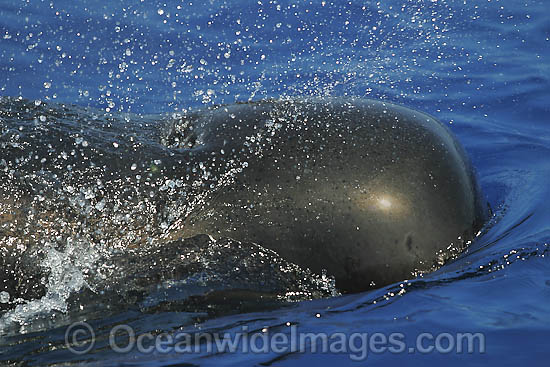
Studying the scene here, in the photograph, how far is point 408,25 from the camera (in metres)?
8.32

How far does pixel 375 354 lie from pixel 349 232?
0.59 metres

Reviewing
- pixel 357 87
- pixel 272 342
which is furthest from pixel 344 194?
pixel 357 87

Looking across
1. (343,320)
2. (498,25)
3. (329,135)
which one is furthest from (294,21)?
(343,320)

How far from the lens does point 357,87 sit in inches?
276

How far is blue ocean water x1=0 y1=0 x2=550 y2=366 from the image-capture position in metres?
3.20

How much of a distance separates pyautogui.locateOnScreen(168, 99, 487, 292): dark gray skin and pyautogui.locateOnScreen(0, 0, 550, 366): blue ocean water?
0.16 metres

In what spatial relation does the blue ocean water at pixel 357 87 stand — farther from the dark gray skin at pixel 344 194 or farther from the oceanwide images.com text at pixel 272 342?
the dark gray skin at pixel 344 194

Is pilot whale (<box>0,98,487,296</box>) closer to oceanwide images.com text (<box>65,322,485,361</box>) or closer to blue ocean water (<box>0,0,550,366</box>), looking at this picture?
blue ocean water (<box>0,0,550,366</box>)

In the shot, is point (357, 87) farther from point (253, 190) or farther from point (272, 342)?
point (272, 342)

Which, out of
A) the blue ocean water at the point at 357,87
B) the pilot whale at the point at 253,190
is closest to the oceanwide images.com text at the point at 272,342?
the blue ocean water at the point at 357,87

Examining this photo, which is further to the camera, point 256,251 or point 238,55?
point 238,55

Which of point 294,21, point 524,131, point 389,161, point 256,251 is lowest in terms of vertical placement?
point 256,251

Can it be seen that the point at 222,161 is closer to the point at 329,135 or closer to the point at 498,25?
the point at 329,135

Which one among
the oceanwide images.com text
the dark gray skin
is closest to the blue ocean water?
the oceanwide images.com text
